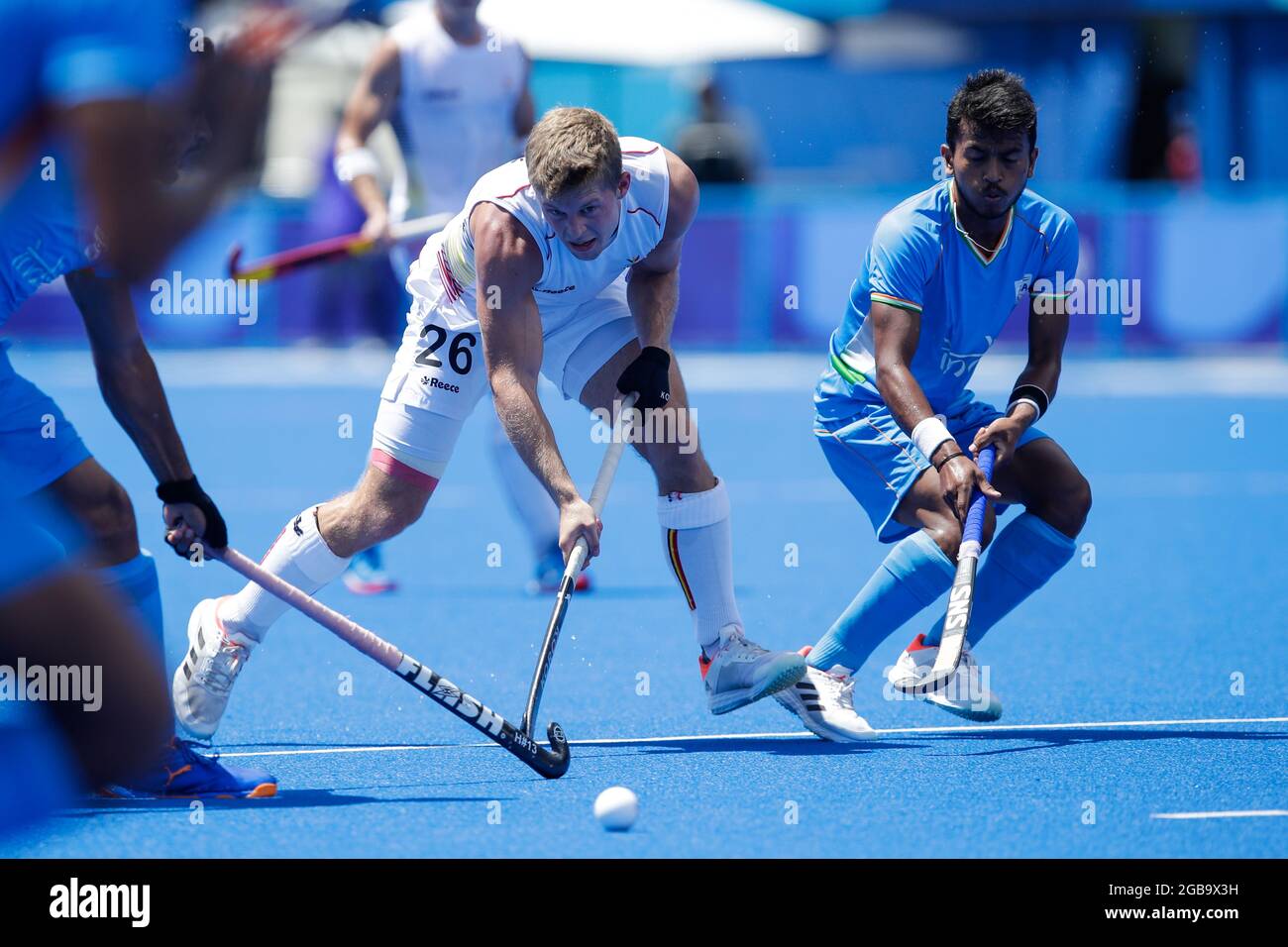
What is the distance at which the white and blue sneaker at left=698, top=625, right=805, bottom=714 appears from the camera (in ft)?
14.6

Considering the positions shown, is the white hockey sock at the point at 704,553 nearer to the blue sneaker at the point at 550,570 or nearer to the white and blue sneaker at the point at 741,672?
the white and blue sneaker at the point at 741,672

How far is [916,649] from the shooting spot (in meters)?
4.77

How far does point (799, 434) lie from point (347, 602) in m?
5.47

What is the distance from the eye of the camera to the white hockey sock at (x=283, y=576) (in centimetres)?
448

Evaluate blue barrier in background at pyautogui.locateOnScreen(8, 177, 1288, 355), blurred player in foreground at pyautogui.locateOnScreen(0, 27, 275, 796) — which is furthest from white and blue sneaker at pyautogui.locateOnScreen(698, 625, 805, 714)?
blue barrier in background at pyautogui.locateOnScreen(8, 177, 1288, 355)

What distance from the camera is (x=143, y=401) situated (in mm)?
3885

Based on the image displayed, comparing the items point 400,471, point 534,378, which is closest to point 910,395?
point 534,378

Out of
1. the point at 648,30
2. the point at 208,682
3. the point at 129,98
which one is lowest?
the point at 208,682

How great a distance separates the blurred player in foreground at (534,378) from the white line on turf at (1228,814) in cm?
96

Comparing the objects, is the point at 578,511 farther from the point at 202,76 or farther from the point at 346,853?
the point at 202,76

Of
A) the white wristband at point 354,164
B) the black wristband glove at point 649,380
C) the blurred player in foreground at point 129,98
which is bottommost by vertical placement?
the black wristband glove at point 649,380

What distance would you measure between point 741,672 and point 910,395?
782 millimetres

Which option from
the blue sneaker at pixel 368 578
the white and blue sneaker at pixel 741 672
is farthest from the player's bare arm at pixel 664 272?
the blue sneaker at pixel 368 578

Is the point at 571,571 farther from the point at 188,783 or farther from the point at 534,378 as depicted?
the point at 188,783
